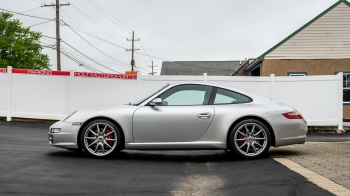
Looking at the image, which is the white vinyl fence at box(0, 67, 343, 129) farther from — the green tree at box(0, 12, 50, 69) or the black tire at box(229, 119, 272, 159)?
the green tree at box(0, 12, 50, 69)

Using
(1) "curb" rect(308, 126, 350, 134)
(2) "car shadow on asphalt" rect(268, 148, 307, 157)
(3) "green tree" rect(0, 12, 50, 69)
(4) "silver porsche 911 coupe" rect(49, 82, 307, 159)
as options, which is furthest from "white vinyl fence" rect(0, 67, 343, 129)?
(3) "green tree" rect(0, 12, 50, 69)

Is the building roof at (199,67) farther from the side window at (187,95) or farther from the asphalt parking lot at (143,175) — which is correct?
the asphalt parking lot at (143,175)

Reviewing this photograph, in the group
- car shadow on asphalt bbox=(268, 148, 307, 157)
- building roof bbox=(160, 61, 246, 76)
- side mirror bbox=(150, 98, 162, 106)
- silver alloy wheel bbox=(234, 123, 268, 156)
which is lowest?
car shadow on asphalt bbox=(268, 148, 307, 157)

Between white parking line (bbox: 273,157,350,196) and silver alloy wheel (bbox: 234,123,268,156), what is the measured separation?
0.45m

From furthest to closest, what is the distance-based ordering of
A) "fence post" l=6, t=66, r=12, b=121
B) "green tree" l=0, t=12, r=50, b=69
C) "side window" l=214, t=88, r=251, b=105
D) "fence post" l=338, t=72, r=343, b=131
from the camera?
"green tree" l=0, t=12, r=50, b=69, "fence post" l=6, t=66, r=12, b=121, "fence post" l=338, t=72, r=343, b=131, "side window" l=214, t=88, r=251, b=105

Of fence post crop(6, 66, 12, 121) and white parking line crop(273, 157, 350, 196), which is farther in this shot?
fence post crop(6, 66, 12, 121)

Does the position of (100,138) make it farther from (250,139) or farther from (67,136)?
(250,139)

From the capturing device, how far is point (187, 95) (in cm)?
815

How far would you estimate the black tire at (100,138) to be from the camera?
25.8ft

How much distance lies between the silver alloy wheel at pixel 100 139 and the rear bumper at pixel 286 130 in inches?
101

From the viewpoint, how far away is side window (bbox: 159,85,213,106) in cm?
808

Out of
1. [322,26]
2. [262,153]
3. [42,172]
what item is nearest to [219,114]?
[262,153]

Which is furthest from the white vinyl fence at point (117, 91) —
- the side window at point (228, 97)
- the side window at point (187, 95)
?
the side window at point (187, 95)

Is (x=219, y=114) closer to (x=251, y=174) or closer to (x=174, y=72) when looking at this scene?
(x=251, y=174)
